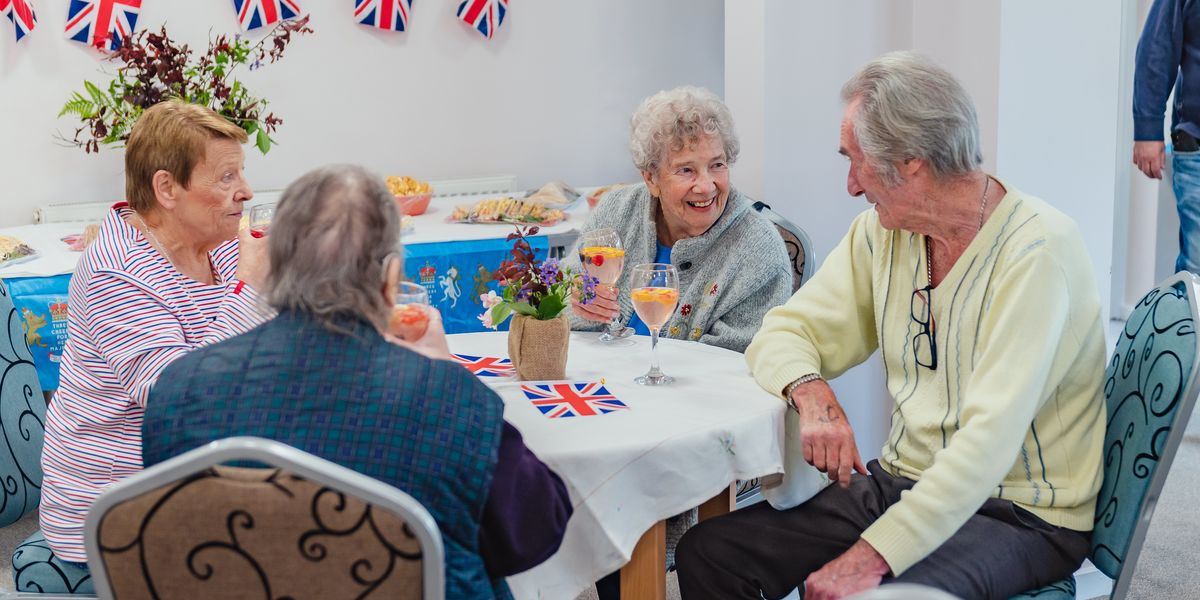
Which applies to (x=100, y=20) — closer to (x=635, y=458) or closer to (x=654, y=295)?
(x=654, y=295)

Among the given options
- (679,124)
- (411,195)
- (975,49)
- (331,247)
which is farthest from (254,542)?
(411,195)

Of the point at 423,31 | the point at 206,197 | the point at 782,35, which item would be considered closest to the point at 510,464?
the point at 206,197

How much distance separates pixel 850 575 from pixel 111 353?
120cm

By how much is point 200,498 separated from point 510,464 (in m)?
0.38

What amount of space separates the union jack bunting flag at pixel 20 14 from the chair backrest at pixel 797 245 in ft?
9.12

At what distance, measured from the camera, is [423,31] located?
187 inches

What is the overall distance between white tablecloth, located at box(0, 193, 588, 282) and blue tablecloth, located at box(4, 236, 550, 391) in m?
0.03

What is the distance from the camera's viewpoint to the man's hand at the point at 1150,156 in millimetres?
3615

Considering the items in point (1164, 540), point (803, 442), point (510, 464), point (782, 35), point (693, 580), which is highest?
point (782, 35)

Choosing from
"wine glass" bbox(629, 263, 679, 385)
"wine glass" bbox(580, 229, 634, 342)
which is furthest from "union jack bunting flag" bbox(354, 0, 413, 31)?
"wine glass" bbox(629, 263, 679, 385)

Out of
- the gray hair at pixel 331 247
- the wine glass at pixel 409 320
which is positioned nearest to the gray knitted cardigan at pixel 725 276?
the wine glass at pixel 409 320

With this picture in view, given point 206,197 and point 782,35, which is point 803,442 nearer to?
point 206,197

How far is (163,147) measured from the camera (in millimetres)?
2037

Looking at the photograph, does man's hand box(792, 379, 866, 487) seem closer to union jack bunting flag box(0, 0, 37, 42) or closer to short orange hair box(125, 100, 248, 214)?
short orange hair box(125, 100, 248, 214)
